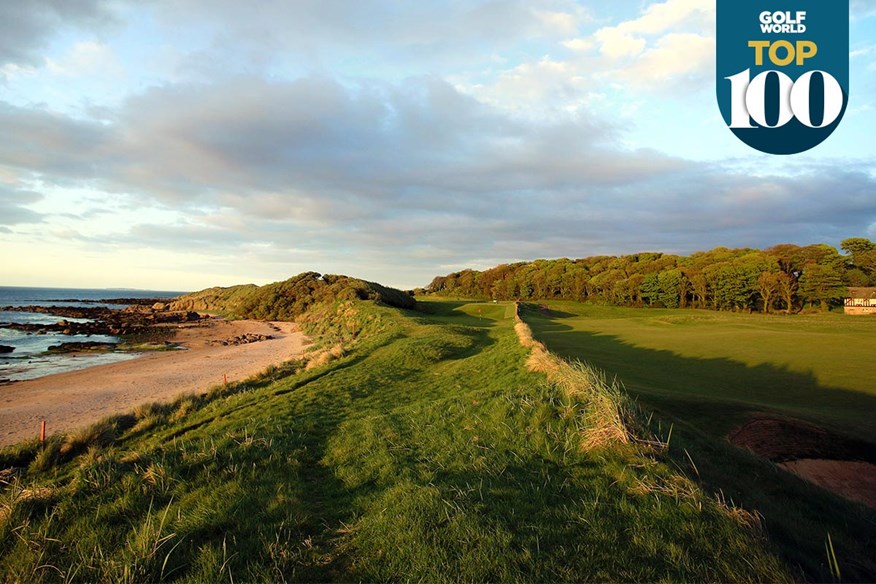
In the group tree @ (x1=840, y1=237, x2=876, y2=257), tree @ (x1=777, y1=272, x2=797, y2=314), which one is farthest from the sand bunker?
tree @ (x1=840, y1=237, x2=876, y2=257)

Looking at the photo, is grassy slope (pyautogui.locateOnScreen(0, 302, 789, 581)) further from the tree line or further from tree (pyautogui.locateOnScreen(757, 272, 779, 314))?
the tree line

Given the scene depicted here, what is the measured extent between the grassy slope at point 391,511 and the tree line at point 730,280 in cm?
7524

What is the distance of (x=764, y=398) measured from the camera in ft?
43.4

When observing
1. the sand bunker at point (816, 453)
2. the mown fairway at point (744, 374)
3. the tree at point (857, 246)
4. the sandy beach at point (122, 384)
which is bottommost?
the sandy beach at point (122, 384)

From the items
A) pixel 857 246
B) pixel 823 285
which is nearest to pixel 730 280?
pixel 823 285

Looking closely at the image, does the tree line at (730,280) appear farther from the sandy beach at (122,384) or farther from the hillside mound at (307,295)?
the sandy beach at (122,384)

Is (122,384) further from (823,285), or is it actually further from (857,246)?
(857,246)

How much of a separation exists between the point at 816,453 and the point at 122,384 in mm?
30796

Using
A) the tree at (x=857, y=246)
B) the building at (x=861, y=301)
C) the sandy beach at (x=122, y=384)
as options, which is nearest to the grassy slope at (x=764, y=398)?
the sandy beach at (x=122, y=384)

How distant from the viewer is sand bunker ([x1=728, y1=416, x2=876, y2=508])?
26.3 feet

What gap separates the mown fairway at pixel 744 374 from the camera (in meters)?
11.0

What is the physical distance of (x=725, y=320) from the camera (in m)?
42.0

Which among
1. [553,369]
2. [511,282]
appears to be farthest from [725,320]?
[511,282]

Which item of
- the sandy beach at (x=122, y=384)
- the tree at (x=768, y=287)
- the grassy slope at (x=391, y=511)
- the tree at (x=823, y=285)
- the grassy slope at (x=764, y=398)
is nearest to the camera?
the grassy slope at (x=391, y=511)
